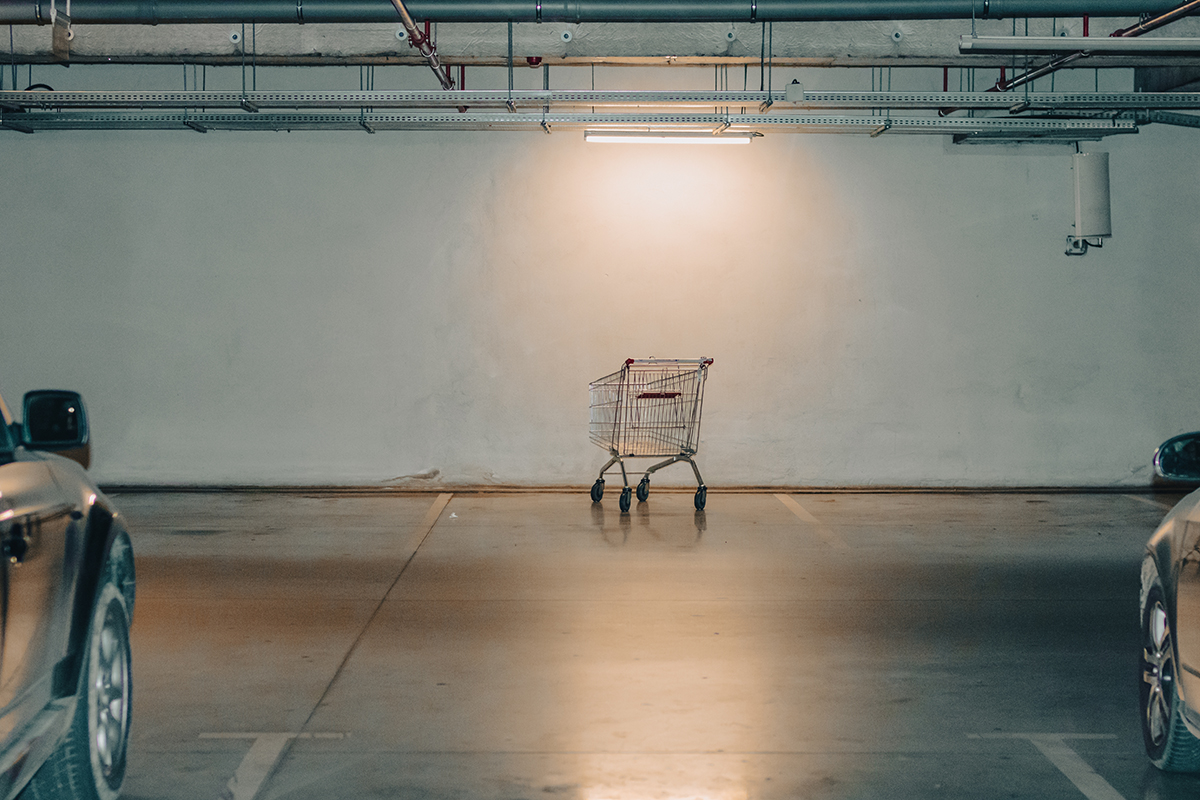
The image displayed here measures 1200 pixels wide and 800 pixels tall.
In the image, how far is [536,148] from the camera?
9938 mm

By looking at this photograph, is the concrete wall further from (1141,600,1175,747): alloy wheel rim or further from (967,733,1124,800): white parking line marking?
(1141,600,1175,747): alloy wheel rim

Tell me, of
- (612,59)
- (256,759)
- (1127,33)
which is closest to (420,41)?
(612,59)

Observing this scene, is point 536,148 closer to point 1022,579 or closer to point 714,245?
point 714,245

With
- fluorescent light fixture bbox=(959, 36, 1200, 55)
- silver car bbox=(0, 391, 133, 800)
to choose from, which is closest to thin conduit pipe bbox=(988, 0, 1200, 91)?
fluorescent light fixture bbox=(959, 36, 1200, 55)

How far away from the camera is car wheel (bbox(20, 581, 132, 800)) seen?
2.85 m

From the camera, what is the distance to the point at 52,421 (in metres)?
2.94

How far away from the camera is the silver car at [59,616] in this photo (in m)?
2.41

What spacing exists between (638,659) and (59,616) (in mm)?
2685

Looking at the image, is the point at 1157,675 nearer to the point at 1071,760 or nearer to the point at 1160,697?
the point at 1160,697

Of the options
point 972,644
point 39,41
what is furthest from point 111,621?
point 39,41

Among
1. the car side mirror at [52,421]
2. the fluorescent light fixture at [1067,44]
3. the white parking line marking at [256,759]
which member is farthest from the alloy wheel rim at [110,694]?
the fluorescent light fixture at [1067,44]

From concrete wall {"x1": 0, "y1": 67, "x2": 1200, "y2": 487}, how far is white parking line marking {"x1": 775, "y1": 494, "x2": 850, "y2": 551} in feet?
2.30

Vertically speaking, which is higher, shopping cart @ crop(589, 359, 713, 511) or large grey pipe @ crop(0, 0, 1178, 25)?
large grey pipe @ crop(0, 0, 1178, 25)

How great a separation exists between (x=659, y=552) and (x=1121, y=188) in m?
6.04
